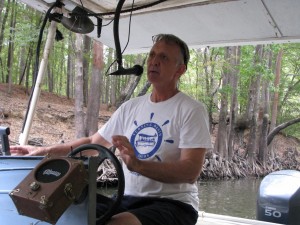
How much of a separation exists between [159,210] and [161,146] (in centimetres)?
40

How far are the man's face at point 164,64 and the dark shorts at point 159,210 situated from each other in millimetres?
750

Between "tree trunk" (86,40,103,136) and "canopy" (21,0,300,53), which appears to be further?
"tree trunk" (86,40,103,136)

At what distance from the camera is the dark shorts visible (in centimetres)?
194

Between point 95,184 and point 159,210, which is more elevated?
point 95,184

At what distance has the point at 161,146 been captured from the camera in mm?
2277

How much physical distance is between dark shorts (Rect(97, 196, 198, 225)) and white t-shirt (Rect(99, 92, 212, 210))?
0.04 m

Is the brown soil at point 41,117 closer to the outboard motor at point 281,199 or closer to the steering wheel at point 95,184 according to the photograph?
the outboard motor at point 281,199

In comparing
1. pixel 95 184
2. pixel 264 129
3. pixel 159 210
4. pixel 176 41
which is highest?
pixel 176 41

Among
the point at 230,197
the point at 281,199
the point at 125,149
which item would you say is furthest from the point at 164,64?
the point at 230,197

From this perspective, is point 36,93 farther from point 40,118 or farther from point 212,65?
point 212,65

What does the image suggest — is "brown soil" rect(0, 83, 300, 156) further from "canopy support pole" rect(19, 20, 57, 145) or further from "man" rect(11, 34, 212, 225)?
"man" rect(11, 34, 212, 225)

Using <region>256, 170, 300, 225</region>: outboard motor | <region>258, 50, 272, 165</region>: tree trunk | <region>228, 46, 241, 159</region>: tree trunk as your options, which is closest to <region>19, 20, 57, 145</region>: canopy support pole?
<region>256, 170, 300, 225</region>: outboard motor

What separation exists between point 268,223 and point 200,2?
72.1 inches

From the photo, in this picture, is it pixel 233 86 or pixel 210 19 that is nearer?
pixel 210 19
